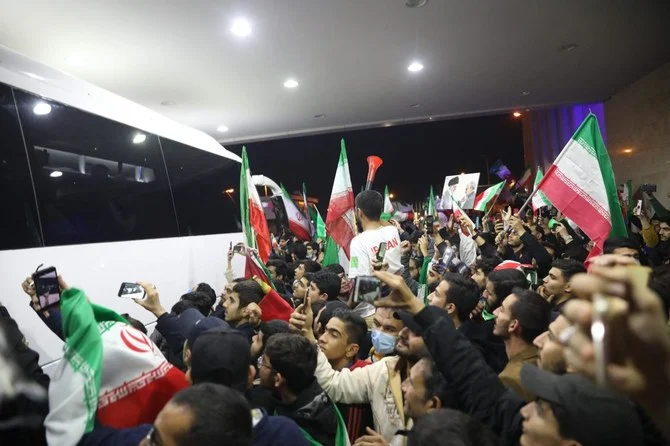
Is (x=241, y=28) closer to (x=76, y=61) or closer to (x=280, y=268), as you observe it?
(x=76, y=61)

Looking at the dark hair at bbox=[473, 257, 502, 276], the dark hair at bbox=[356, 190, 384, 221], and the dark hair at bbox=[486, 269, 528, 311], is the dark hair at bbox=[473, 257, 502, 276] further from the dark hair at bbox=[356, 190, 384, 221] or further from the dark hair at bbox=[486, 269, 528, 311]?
the dark hair at bbox=[356, 190, 384, 221]

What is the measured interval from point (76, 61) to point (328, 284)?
17.9 ft

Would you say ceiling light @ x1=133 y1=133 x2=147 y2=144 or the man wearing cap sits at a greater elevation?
ceiling light @ x1=133 y1=133 x2=147 y2=144

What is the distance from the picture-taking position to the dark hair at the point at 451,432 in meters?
1.52

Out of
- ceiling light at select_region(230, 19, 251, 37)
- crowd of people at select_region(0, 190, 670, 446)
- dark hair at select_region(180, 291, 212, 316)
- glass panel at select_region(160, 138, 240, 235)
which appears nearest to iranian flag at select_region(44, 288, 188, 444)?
crowd of people at select_region(0, 190, 670, 446)

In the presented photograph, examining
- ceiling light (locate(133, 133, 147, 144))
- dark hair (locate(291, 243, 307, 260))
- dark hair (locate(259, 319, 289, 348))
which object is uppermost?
ceiling light (locate(133, 133, 147, 144))

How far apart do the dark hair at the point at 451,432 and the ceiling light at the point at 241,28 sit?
623cm

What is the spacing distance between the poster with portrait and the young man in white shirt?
12.3 feet

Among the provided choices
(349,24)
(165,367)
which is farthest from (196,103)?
(165,367)

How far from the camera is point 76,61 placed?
7266 mm

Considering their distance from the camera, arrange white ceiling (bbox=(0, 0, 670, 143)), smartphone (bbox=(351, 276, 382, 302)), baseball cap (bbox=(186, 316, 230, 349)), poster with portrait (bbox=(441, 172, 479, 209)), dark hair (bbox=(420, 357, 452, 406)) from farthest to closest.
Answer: poster with portrait (bbox=(441, 172, 479, 209)) → white ceiling (bbox=(0, 0, 670, 143)) → baseball cap (bbox=(186, 316, 230, 349)) → smartphone (bbox=(351, 276, 382, 302)) → dark hair (bbox=(420, 357, 452, 406))

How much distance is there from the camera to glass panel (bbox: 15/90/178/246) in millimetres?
3780

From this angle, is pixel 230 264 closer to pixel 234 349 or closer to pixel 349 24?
pixel 349 24

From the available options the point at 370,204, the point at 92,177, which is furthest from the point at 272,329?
the point at 92,177
